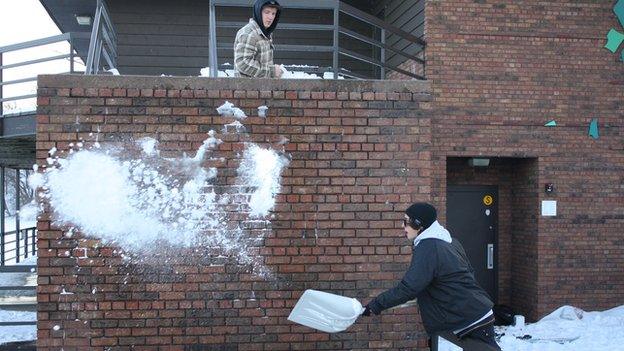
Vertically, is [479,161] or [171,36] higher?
[171,36]

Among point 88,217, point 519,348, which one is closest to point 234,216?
point 88,217

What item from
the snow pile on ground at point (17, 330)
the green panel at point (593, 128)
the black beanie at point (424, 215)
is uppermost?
the green panel at point (593, 128)

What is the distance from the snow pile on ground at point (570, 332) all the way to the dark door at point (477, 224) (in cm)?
125

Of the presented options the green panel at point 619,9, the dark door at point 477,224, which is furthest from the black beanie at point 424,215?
the green panel at point 619,9

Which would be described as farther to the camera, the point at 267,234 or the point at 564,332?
the point at 564,332

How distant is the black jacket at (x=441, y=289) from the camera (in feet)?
13.4

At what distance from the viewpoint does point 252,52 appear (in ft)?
17.2

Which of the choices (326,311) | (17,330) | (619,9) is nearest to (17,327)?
(17,330)

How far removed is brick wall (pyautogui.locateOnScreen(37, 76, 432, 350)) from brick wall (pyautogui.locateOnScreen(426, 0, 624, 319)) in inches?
146

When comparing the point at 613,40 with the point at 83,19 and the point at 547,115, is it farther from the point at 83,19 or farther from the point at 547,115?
the point at 83,19

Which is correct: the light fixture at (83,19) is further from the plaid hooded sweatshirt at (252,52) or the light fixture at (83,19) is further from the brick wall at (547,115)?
the plaid hooded sweatshirt at (252,52)

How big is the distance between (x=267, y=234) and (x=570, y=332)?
5.06 m

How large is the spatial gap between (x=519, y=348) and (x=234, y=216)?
14.4ft

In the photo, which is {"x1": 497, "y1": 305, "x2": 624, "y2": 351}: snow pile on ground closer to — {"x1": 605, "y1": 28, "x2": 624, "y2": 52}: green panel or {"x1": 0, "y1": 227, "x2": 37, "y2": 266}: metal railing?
{"x1": 605, "y1": 28, "x2": 624, "y2": 52}: green panel
